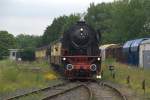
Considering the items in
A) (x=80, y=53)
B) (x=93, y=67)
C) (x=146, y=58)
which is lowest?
(x=93, y=67)

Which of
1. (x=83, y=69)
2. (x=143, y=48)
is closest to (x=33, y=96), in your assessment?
(x=83, y=69)

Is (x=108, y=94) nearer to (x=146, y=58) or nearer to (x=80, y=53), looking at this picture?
(x=80, y=53)

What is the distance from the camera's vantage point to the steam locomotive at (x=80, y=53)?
2922cm

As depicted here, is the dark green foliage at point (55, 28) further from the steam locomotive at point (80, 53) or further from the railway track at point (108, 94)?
the railway track at point (108, 94)

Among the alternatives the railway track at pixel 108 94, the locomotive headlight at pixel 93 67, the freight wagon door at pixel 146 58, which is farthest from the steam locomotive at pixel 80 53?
the freight wagon door at pixel 146 58

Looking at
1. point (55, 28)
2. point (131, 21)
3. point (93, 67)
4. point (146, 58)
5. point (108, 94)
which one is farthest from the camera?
point (55, 28)

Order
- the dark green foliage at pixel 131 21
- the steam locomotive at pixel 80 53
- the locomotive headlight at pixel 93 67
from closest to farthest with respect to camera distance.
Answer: the locomotive headlight at pixel 93 67 < the steam locomotive at pixel 80 53 < the dark green foliage at pixel 131 21

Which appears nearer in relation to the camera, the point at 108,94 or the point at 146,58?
the point at 108,94

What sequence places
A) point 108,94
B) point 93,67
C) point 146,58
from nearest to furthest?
point 108,94 → point 93,67 → point 146,58

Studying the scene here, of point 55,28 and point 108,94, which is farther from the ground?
point 55,28

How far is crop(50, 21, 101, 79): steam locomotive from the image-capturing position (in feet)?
95.9

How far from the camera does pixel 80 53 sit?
30.2 m

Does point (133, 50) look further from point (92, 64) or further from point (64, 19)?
point (64, 19)

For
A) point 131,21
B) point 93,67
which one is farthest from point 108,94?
point 131,21
